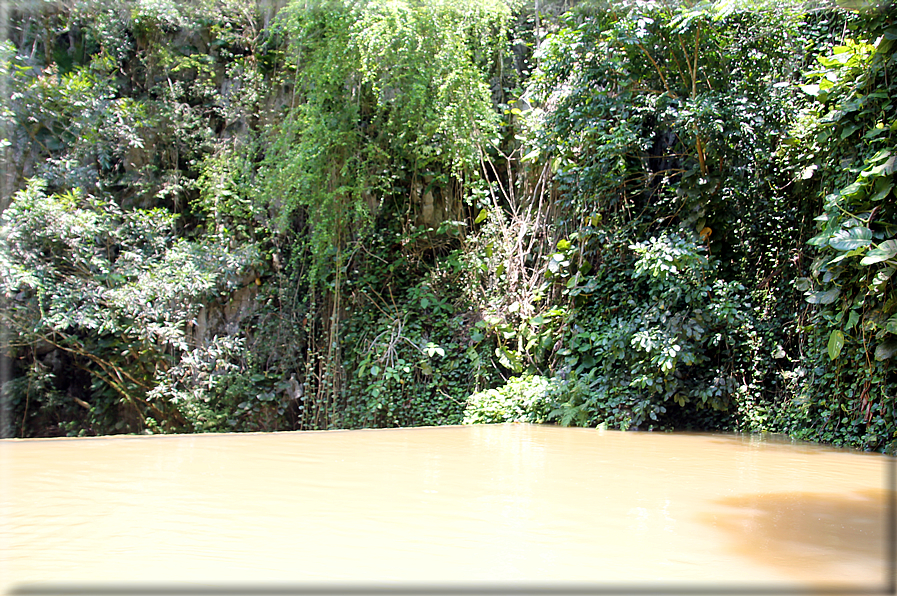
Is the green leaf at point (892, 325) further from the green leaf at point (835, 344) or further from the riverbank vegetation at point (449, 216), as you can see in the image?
the green leaf at point (835, 344)

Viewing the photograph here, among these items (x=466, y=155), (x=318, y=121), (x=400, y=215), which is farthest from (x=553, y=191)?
(x=318, y=121)

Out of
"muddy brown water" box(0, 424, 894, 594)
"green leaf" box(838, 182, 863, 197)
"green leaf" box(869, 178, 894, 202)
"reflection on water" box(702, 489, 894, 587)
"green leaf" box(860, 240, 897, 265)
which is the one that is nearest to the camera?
"muddy brown water" box(0, 424, 894, 594)

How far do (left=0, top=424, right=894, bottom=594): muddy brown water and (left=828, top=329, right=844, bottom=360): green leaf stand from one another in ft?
3.24

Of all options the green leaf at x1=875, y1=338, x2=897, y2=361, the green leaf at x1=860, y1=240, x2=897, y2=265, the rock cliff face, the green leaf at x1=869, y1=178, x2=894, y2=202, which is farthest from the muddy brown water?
the rock cliff face

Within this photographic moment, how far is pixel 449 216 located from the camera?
8383 mm

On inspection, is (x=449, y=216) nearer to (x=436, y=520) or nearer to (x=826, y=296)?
(x=826, y=296)

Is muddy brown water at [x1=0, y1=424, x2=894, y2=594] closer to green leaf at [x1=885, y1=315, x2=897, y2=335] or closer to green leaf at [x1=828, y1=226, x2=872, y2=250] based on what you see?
green leaf at [x1=885, y1=315, x2=897, y2=335]

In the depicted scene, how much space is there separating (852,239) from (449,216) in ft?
16.2

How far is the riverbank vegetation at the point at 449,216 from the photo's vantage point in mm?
5434

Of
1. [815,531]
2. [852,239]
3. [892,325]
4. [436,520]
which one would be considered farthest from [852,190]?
[436,520]

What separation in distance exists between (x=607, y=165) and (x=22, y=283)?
6.80m

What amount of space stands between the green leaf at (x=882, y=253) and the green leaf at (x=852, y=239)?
113 millimetres

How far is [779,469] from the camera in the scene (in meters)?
3.46

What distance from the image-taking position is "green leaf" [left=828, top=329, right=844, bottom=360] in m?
4.70
